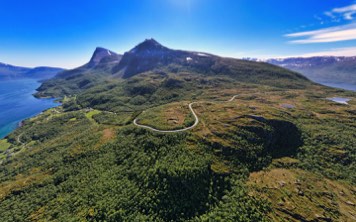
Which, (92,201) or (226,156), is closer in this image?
(92,201)

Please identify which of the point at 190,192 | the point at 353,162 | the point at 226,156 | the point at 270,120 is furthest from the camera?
the point at 270,120

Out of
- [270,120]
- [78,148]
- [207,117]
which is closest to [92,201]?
[78,148]

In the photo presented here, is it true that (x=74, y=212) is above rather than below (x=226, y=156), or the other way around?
below

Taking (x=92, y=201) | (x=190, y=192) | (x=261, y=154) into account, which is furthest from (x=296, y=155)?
(x=92, y=201)

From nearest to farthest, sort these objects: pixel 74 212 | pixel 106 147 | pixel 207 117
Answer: pixel 74 212 → pixel 106 147 → pixel 207 117

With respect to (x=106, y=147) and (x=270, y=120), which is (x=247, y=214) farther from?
(x=106, y=147)

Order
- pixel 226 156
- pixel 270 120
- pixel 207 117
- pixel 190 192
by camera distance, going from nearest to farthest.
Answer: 1. pixel 190 192
2. pixel 226 156
3. pixel 270 120
4. pixel 207 117

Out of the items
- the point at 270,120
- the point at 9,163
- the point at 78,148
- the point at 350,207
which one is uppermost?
the point at 270,120

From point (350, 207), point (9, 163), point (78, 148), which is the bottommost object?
point (9, 163)

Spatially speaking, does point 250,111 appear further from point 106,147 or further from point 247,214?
point 106,147
